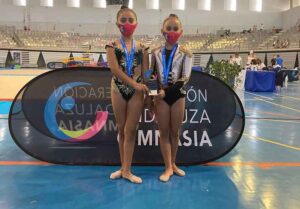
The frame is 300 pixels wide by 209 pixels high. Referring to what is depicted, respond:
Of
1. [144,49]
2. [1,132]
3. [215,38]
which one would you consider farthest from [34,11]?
[144,49]

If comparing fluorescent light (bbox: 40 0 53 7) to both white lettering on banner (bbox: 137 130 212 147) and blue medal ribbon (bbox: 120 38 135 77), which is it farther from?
blue medal ribbon (bbox: 120 38 135 77)

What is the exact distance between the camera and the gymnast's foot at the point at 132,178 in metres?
3.44

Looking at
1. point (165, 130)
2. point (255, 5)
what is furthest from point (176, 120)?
point (255, 5)

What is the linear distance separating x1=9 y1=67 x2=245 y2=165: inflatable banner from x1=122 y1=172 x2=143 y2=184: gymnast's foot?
553 mm

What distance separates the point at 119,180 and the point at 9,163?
1.43 metres

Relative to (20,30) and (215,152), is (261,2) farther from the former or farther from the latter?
(215,152)

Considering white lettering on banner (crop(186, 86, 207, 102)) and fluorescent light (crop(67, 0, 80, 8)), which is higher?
fluorescent light (crop(67, 0, 80, 8))

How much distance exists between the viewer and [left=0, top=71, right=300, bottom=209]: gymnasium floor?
296 cm

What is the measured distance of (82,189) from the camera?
3.26 m

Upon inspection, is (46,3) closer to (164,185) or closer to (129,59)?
(129,59)

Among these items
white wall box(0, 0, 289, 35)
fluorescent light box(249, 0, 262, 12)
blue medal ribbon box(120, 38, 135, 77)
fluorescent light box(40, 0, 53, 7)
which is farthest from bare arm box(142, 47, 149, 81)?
fluorescent light box(249, 0, 262, 12)

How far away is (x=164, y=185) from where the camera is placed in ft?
11.1

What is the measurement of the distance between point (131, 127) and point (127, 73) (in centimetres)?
56

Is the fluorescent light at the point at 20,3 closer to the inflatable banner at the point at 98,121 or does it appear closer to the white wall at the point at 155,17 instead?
the white wall at the point at 155,17
